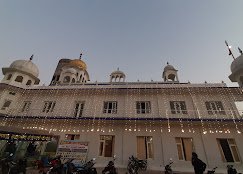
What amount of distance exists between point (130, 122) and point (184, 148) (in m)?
5.61

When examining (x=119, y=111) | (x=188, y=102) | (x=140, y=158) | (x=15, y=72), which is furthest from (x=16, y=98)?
(x=188, y=102)

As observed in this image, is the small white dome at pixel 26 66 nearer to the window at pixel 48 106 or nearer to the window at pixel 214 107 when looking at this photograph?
the window at pixel 48 106

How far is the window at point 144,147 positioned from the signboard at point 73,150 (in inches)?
200

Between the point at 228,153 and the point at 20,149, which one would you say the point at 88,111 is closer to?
the point at 20,149

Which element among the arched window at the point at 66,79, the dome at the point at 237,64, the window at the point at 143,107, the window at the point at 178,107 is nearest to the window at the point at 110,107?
the window at the point at 143,107

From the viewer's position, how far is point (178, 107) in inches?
638

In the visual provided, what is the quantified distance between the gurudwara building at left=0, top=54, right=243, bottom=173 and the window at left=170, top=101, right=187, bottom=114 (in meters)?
0.10

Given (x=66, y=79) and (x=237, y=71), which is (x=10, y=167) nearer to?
(x=66, y=79)

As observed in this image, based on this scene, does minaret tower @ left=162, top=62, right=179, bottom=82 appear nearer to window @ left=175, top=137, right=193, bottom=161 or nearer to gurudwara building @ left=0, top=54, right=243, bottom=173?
gurudwara building @ left=0, top=54, right=243, bottom=173

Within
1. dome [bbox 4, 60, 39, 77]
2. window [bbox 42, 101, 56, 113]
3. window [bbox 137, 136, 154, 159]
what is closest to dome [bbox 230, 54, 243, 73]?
window [bbox 137, 136, 154, 159]

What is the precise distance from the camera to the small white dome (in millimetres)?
21203

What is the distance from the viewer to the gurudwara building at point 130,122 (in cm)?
1345

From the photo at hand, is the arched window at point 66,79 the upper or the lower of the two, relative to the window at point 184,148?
upper

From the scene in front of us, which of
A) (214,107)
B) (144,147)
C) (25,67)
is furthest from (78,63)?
(214,107)
